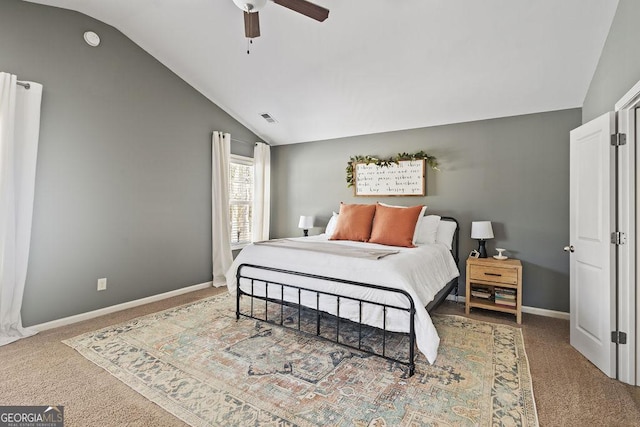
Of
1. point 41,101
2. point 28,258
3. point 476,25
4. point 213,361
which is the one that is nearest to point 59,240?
point 28,258

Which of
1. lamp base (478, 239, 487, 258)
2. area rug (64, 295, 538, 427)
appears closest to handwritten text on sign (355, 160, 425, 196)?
lamp base (478, 239, 487, 258)

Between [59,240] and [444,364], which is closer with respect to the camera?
[444,364]

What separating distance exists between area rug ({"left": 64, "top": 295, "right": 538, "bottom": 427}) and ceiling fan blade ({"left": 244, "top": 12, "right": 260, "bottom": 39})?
8.17ft

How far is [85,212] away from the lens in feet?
10.2

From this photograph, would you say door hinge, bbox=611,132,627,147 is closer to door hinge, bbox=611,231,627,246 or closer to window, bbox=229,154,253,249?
door hinge, bbox=611,231,627,246

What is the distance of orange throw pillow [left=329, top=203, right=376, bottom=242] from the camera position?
367 cm

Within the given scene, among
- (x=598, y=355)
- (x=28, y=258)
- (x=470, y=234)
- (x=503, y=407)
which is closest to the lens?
(x=503, y=407)

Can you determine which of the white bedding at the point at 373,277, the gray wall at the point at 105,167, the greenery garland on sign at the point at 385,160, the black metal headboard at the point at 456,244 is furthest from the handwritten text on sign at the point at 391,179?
the gray wall at the point at 105,167

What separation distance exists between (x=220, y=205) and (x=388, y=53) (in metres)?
2.98

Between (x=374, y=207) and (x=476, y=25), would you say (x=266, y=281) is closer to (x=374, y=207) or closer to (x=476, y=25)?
(x=374, y=207)

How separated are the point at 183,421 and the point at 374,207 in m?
2.89

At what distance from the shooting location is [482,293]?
11.0 ft

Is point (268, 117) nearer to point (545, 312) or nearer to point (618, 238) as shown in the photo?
point (618, 238)

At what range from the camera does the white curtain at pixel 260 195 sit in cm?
506
